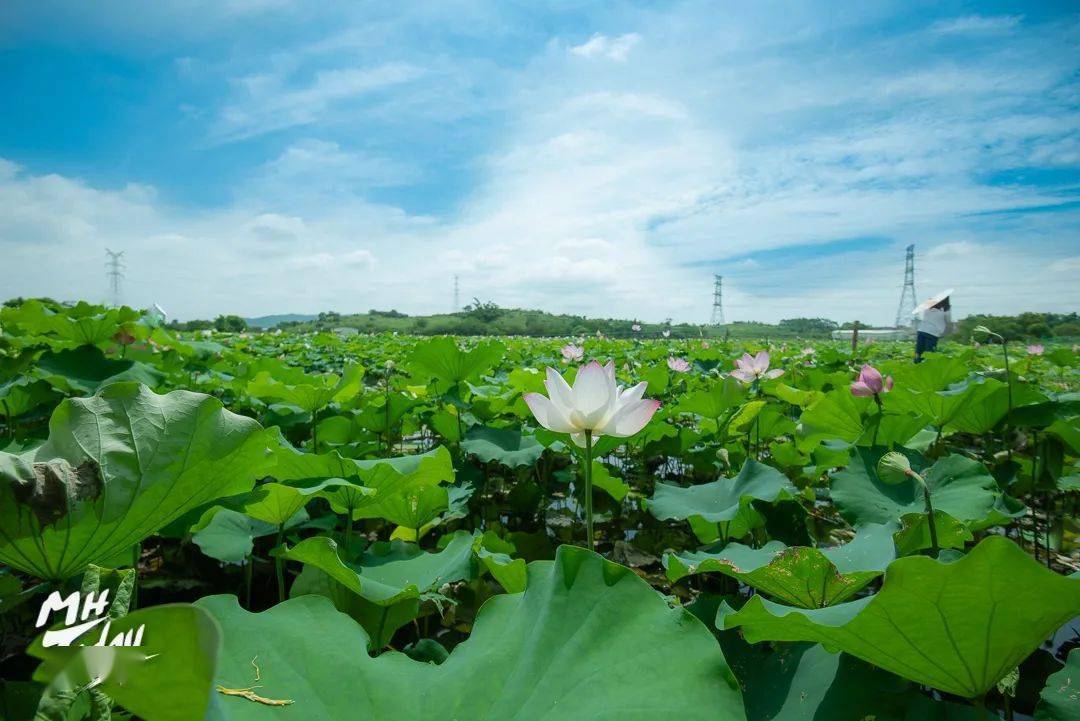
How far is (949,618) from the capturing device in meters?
0.69

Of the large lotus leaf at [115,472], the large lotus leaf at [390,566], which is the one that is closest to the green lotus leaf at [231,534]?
the large lotus leaf at [390,566]

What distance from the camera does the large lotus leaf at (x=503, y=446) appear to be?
2.14 meters

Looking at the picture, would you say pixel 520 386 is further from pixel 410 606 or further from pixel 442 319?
pixel 442 319

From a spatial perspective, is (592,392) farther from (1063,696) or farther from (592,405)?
(1063,696)

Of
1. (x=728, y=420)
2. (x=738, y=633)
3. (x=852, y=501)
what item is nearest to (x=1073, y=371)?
(x=728, y=420)

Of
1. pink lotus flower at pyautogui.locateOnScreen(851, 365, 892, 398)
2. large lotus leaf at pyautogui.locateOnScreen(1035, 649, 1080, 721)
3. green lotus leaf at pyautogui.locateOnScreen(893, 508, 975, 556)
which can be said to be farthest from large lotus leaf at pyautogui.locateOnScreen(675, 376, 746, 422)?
large lotus leaf at pyautogui.locateOnScreen(1035, 649, 1080, 721)

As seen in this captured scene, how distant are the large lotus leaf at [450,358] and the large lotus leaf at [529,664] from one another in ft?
6.23

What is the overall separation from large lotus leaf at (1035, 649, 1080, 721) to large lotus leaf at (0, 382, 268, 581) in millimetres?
1207

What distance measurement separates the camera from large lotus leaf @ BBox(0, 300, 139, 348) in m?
2.30

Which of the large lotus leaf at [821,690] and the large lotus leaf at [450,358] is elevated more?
the large lotus leaf at [450,358]

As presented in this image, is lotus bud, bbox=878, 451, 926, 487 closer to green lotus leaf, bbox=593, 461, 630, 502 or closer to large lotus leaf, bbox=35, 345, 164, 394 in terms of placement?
green lotus leaf, bbox=593, 461, 630, 502

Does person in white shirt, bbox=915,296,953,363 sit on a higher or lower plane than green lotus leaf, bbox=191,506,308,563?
higher

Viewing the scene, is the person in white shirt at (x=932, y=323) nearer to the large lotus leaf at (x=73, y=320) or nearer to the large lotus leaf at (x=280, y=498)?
the large lotus leaf at (x=280, y=498)

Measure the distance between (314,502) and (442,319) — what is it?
3773 centimetres
